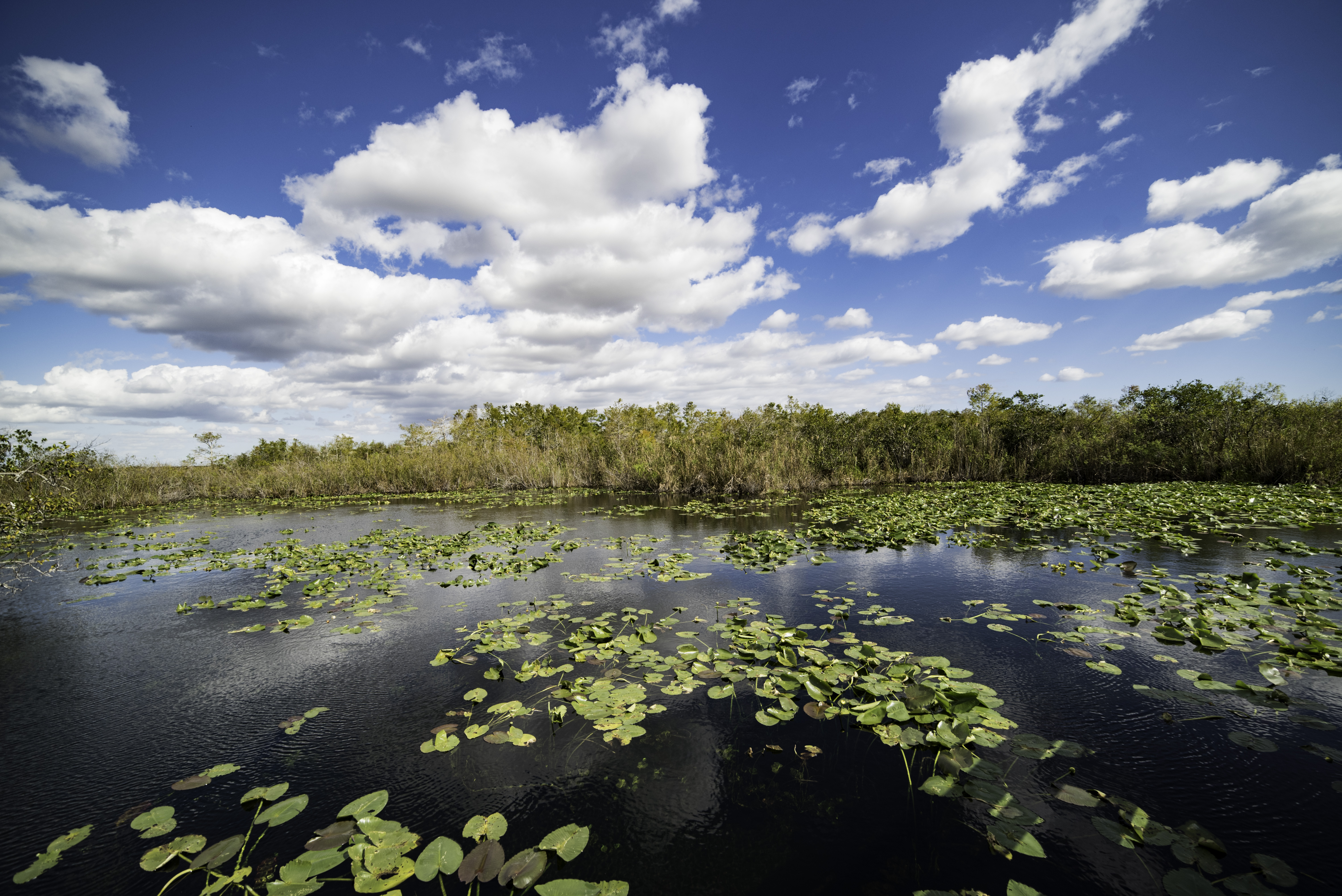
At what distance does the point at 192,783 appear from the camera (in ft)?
7.63

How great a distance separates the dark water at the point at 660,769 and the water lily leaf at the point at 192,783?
4 centimetres

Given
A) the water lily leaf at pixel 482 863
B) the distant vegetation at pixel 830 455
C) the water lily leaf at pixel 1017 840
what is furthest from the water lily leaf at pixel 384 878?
the distant vegetation at pixel 830 455

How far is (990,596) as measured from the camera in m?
4.72

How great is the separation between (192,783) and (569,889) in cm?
211

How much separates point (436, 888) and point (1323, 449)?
1983 cm

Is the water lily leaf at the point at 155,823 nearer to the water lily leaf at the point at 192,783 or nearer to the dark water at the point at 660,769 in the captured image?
the dark water at the point at 660,769

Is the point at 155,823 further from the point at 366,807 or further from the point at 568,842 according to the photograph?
the point at 568,842

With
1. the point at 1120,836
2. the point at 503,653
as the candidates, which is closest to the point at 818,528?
the point at 503,653

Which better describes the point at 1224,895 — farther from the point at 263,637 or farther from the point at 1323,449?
the point at 1323,449

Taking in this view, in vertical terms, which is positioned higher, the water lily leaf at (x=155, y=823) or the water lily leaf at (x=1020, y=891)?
the water lily leaf at (x=1020, y=891)

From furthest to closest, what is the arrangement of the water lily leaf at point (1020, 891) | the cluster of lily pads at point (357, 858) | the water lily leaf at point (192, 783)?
the water lily leaf at point (192, 783) → the cluster of lily pads at point (357, 858) → the water lily leaf at point (1020, 891)

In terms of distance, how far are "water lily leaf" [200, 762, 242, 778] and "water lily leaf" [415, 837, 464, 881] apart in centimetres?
138

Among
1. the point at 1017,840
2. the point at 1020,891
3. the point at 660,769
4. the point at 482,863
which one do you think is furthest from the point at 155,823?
the point at 1017,840

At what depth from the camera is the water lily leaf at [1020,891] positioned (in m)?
1.58
